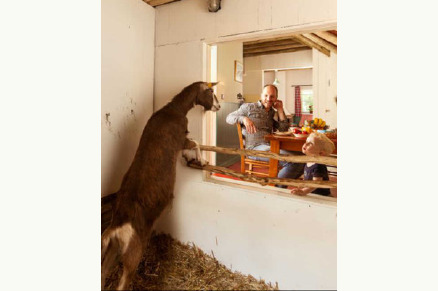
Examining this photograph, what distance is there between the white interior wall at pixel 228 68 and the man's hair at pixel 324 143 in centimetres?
80

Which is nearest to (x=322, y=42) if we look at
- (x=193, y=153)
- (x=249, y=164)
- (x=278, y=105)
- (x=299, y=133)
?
(x=278, y=105)

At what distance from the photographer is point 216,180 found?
2.38 meters

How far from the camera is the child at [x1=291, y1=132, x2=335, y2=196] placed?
1797mm

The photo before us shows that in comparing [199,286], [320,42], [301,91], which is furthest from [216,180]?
[320,42]

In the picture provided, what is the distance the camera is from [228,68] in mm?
2354

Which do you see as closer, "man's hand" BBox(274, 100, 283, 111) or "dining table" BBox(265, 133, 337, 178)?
"dining table" BBox(265, 133, 337, 178)

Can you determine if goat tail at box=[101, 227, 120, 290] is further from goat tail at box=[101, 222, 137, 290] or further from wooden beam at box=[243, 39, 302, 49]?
wooden beam at box=[243, 39, 302, 49]

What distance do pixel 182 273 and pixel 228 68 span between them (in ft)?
6.51

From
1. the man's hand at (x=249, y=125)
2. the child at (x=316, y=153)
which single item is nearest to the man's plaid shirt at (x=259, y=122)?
the man's hand at (x=249, y=125)

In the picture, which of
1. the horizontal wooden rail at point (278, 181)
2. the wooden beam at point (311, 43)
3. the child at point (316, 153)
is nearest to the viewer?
the horizontal wooden rail at point (278, 181)

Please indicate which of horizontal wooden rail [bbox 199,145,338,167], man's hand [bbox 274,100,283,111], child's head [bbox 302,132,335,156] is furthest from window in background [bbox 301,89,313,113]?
horizontal wooden rail [bbox 199,145,338,167]

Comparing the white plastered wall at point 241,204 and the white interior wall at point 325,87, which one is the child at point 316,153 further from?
the white interior wall at point 325,87

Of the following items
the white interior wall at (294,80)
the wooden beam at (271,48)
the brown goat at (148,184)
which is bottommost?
the brown goat at (148,184)

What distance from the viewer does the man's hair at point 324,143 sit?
1772 mm
